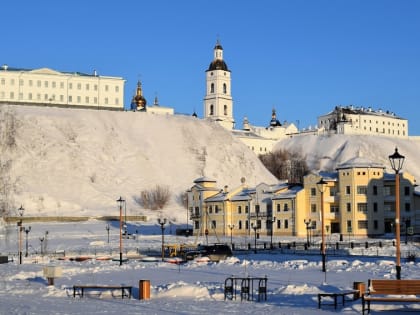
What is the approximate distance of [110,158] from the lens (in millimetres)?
133250

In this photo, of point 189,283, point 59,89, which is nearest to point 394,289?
point 189,283

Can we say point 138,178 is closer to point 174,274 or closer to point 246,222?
point 246,222

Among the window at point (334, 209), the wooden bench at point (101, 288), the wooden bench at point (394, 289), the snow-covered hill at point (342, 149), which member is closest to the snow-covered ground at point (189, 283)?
the wooden bench at point (101, 288)

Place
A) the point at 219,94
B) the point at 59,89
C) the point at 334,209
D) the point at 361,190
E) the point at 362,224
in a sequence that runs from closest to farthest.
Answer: the point at 362,224
the point at 361,190
the point at 334,209
the point at 59,89
the point at 219,94

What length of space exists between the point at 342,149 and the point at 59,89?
6938 cm

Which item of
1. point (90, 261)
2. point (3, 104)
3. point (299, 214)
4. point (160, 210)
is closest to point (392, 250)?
point (90, 261)

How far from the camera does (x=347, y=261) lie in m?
38.2

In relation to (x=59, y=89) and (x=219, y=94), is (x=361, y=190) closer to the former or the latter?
(x=59, y=89)

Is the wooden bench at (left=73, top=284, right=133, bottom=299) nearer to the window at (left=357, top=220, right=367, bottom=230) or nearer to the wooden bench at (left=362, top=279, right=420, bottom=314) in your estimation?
the wooden bench at (left=362, top=279, right=420, bottom=314)

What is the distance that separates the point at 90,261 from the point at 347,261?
48.8 feet

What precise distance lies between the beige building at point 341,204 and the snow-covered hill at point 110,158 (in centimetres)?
3205

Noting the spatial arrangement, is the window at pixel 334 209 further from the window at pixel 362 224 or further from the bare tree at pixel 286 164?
the bare tree at pixel 286 164

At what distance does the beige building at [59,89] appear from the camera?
143 metres

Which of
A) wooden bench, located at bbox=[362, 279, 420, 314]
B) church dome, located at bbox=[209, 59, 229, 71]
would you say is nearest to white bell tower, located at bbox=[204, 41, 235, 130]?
church dome, located at bbox=[209, 59, 229, 71]
